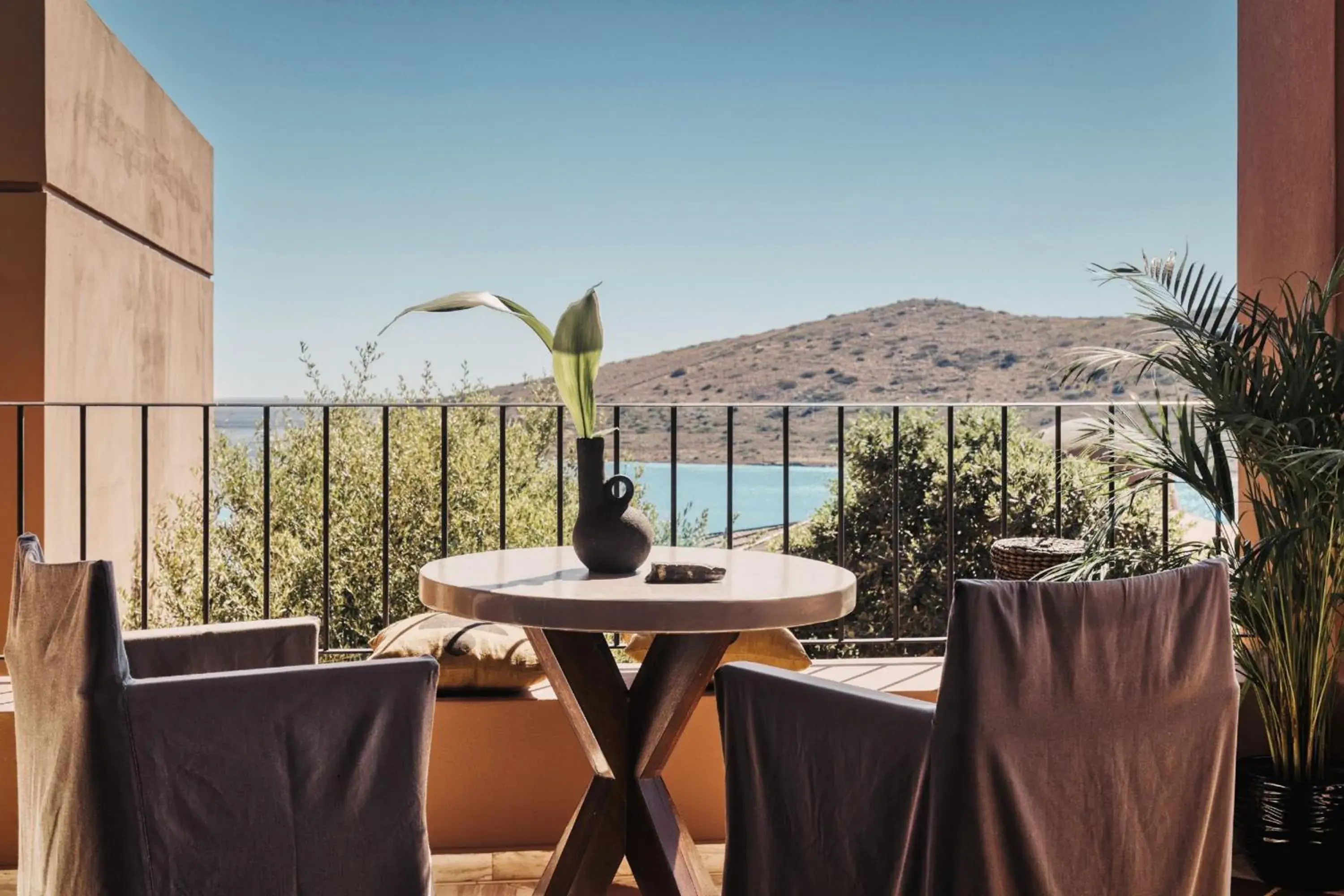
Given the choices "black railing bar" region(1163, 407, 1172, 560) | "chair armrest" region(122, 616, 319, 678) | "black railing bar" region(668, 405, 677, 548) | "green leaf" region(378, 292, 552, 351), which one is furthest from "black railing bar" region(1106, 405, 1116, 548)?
"chair armrest" region(122, 616, 319, 678)

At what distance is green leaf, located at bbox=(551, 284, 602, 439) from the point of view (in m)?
2.06

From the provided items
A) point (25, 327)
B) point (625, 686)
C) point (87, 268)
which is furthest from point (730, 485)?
point (87, 268)

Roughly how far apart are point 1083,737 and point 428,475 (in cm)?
627

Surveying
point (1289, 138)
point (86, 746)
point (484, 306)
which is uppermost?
point (1289, 138)

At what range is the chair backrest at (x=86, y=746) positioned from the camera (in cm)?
135

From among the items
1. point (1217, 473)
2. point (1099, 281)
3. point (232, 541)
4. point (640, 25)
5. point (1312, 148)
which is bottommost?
point (232, 541)

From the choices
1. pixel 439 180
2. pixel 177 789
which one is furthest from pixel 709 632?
pixel 439 180

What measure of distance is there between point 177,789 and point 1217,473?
7.60 ft

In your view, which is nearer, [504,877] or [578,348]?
[578,348]

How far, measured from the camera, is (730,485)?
3031 mm

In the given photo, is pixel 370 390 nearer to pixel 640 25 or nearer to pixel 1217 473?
pixel 1217 473

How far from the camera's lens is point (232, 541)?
763cm

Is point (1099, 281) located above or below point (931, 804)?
above

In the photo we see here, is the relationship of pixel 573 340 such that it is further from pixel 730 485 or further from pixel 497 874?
pixel 497 874
